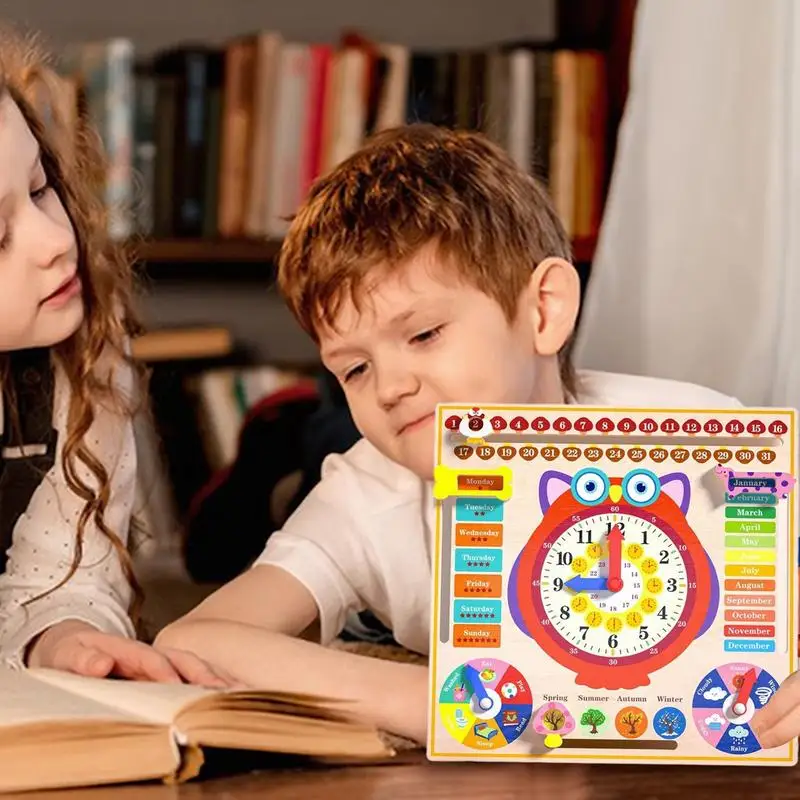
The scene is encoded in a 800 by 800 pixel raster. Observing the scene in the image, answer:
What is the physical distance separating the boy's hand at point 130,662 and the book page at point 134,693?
0.14 feet

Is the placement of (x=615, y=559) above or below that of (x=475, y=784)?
above

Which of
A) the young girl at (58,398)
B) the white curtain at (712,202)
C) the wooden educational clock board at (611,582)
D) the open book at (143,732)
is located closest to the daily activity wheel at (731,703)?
the wooden educational clock board at (611,582)

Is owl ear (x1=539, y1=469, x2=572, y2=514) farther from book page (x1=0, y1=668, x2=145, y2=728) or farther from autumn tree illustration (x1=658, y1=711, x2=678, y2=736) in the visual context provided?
book page (x1=0, y1=668, x2=145, y2=728)

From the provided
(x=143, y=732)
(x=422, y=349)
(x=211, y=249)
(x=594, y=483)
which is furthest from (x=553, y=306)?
(x=211, y=249)

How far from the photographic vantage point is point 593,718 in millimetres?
992

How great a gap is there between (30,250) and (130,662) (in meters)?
0.35

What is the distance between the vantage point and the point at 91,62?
277 centimetres

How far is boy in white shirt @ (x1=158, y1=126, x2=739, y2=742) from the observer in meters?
1.22


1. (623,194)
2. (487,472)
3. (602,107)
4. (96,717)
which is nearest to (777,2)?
(623,194)

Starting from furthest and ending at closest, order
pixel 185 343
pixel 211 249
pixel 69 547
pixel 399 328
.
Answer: pixel 185 343, pixel 211 249, pixel 69 547, pixel 399 328

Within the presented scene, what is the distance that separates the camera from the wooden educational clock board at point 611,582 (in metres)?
0.99

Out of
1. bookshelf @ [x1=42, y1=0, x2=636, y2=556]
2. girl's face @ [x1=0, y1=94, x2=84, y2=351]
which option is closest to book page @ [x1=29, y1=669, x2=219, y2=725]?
girl's face @ [x1=0, y1=94, x2=84, y2=351]

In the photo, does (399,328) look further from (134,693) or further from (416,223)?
(134,693)

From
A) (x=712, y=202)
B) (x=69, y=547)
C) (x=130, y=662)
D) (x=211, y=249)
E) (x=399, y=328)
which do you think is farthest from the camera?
(x=211, y=249)
